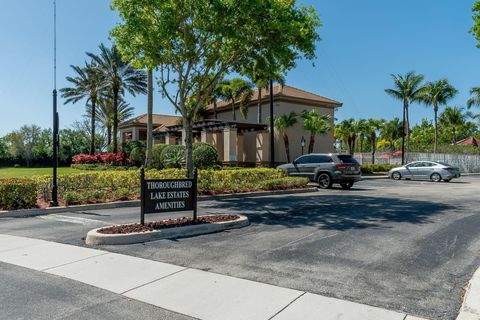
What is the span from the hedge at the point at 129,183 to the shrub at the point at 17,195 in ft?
3.26

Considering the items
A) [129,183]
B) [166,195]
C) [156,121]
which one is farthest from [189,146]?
[156,121]

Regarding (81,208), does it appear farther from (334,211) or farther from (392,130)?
(392,130)

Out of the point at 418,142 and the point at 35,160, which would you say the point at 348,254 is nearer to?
the point at 35,160

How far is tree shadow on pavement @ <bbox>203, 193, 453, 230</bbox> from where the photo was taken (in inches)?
383

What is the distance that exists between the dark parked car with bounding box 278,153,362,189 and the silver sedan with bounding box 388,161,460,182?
10.4 m

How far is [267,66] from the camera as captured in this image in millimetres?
15086

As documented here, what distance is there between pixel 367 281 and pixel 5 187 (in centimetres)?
1110

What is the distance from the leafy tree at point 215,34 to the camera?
40.7ft

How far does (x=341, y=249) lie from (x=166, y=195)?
379 cm

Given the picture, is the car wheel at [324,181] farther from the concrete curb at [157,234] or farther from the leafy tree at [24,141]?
the leafy tree at [24,141]

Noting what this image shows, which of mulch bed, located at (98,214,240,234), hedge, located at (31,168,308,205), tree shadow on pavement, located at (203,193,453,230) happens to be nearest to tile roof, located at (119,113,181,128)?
hedge, located at (31,168,308,205)

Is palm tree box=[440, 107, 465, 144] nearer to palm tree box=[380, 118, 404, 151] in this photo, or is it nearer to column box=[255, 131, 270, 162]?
palm tree box=[380, 118, 404, 151]

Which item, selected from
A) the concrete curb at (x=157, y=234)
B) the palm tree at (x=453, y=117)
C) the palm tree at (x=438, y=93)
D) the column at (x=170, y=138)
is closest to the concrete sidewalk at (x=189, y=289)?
the concrete curb at (x=157, y=234)

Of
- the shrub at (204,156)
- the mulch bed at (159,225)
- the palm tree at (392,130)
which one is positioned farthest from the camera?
the palm tree at (392,130)
